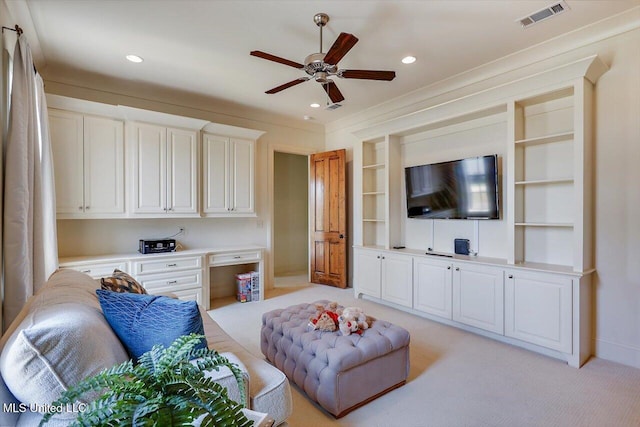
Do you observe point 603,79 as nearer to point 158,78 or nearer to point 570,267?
point 570,267

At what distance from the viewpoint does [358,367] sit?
2.02 metres

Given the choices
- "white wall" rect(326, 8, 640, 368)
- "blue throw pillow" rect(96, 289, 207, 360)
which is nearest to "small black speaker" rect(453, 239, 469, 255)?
"white wall" rect(326, 8, 640, 368)

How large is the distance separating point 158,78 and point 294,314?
10.6 ft

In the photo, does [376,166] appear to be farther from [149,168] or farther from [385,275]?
[149,168]

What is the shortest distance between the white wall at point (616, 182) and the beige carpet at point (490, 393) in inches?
12.5

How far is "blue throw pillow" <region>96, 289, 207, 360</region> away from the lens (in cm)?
126

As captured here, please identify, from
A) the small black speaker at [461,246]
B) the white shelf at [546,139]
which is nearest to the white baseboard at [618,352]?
the small black speaker at [461,246]

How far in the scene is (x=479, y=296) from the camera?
10.5 ft

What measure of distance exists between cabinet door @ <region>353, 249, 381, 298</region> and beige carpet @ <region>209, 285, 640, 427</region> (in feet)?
3.94

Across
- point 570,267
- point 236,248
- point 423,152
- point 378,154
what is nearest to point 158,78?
point 236,248

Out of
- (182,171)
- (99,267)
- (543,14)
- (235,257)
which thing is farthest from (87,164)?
(543,14)

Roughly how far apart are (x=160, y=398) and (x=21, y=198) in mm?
2028

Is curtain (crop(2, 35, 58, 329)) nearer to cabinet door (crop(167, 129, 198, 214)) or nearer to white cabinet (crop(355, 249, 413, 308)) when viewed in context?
cabinet door (crop(167, 129, 198, 214))

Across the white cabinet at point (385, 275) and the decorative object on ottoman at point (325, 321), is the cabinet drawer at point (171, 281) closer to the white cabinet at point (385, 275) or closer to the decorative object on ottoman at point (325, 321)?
the decorative object on ottoman at point (325, 321)
